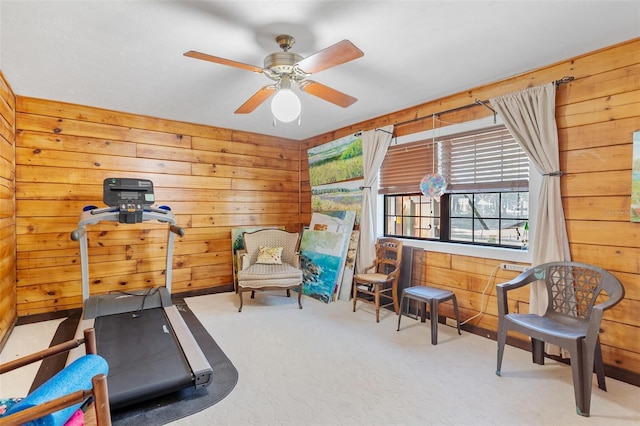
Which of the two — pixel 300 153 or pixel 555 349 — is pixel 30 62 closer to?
pixel 300 153

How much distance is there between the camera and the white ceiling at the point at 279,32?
6.31 feet

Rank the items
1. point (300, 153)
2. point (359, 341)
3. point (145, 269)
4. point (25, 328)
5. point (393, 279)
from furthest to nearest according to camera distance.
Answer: point (300, 153) < point (145, 269) < point (393, 279) < point (25, 328) < point (359, 341)

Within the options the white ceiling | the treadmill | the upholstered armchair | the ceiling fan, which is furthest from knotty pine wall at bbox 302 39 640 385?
the treadmill

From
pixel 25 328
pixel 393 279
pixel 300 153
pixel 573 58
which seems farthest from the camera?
pixel 300 153

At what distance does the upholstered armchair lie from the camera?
390 centimetres

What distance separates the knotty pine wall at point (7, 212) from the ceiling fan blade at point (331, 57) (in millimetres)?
2868

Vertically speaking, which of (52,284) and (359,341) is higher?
(52,284)

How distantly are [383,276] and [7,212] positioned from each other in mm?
3881

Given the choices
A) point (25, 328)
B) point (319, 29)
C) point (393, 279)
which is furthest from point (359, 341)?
point (25, 328)

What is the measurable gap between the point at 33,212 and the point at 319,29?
3.64m

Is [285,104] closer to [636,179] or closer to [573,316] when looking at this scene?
[636,179]

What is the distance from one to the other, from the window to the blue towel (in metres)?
3.27

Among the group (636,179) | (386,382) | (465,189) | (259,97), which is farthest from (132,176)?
(636,179)

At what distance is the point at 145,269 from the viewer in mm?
4191
